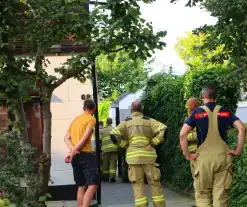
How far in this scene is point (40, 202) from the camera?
242 inches

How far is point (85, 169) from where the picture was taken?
7.76 metres

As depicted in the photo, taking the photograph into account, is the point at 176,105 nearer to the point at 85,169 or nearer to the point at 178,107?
the point at 178,107

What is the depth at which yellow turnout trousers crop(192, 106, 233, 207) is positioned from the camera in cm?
596

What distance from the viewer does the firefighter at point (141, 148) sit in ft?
25.2

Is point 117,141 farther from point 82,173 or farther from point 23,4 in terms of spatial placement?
point 23,4

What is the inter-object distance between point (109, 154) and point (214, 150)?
7761 mm

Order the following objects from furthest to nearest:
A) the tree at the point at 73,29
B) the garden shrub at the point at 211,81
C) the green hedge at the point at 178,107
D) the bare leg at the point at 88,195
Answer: the garden shrub at the point at 211,81, the bare leg at the point at 88,195, the green hedge at the point at 178,107, the tree at the point at 73,29

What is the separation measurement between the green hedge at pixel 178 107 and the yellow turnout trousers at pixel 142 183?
122cm

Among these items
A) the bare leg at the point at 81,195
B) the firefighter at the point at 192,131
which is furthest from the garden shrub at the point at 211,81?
the bare leg at the point at 81,195

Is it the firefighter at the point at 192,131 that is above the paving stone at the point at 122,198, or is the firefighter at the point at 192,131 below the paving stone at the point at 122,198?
above

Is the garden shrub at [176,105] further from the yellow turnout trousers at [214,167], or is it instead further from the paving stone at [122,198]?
the yellow turnout trousers at [214,167]

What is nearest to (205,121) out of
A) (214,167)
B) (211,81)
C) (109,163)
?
(214,167)

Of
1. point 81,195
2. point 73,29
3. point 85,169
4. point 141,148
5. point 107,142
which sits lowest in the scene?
point 81,195

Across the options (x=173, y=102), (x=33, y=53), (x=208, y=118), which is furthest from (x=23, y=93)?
(x=173, y=102)
